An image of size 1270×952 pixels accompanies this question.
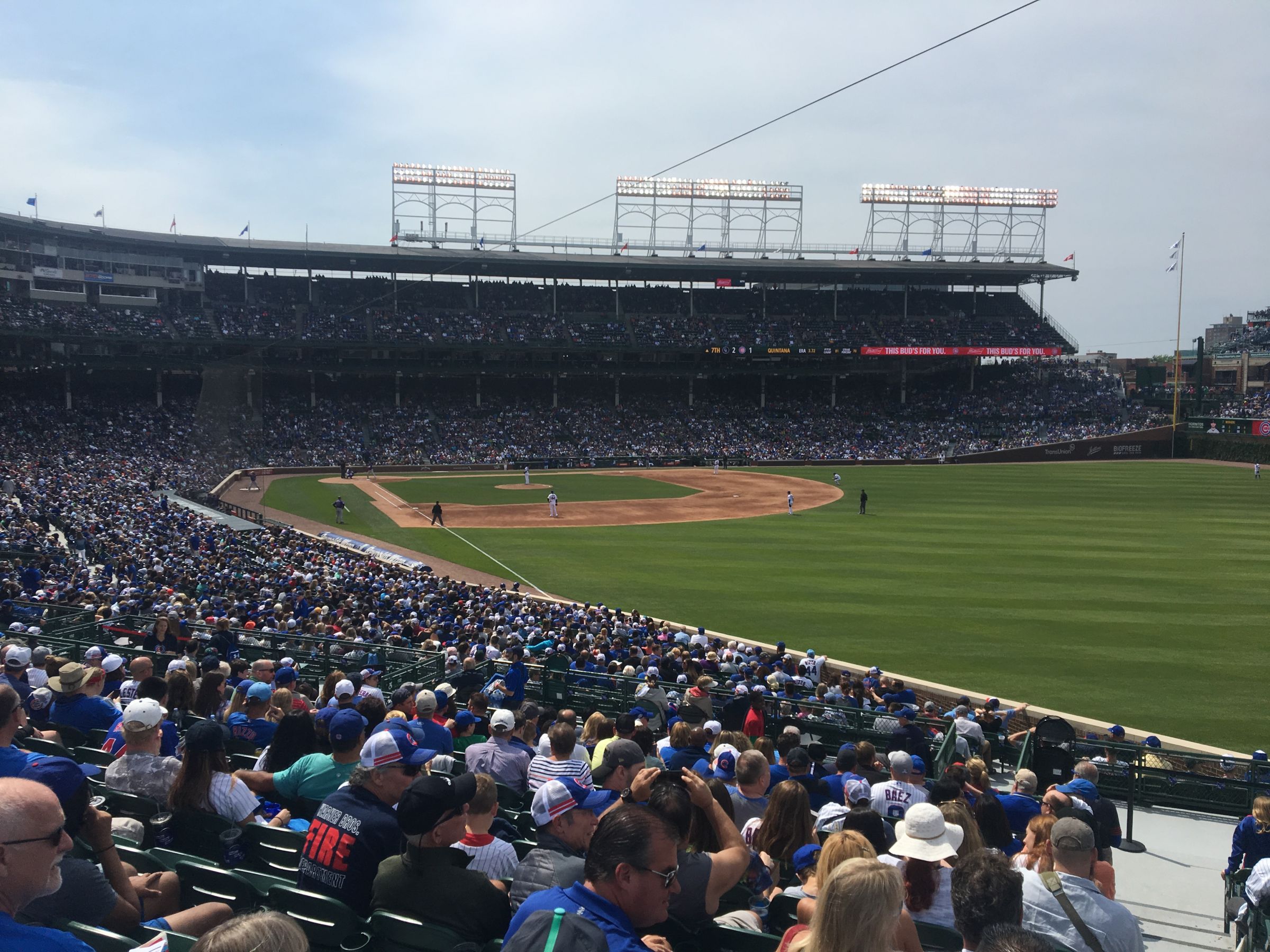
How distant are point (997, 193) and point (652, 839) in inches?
3622

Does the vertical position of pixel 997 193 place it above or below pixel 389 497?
above

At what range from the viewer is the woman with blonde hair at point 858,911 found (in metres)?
3.01

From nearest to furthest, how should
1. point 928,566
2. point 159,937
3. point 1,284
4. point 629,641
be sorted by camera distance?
point 159,937, point 629,641, point 928,566, point 1,284

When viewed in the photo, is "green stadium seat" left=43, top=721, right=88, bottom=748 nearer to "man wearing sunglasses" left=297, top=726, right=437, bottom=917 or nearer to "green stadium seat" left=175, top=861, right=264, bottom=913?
"green stadium seat" left=175, top=861, right=264, bottom=913

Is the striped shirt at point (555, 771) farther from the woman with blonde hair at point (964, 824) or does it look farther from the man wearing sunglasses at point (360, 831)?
the woman with blonde hair at point (964, 824)

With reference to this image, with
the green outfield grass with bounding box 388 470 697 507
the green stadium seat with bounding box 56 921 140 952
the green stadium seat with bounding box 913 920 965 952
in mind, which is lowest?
the green outfield grass with bounding box 388 470 697 507

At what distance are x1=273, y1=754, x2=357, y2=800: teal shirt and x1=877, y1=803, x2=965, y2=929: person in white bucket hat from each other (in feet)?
11.7

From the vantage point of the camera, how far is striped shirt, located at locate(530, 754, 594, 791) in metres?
5.32

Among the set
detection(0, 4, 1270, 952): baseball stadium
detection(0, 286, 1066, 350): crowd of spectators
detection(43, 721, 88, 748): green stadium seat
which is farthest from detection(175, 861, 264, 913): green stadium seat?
detection(0, 286, 1066, 350): crowd of spectators

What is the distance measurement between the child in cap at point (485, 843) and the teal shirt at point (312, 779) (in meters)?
1.69

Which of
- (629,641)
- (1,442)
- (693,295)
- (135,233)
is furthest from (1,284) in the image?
(629,641)

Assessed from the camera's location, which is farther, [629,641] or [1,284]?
[1,284]

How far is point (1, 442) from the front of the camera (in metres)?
48.6

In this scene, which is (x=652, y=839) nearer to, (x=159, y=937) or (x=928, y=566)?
(x=159, y=937)
